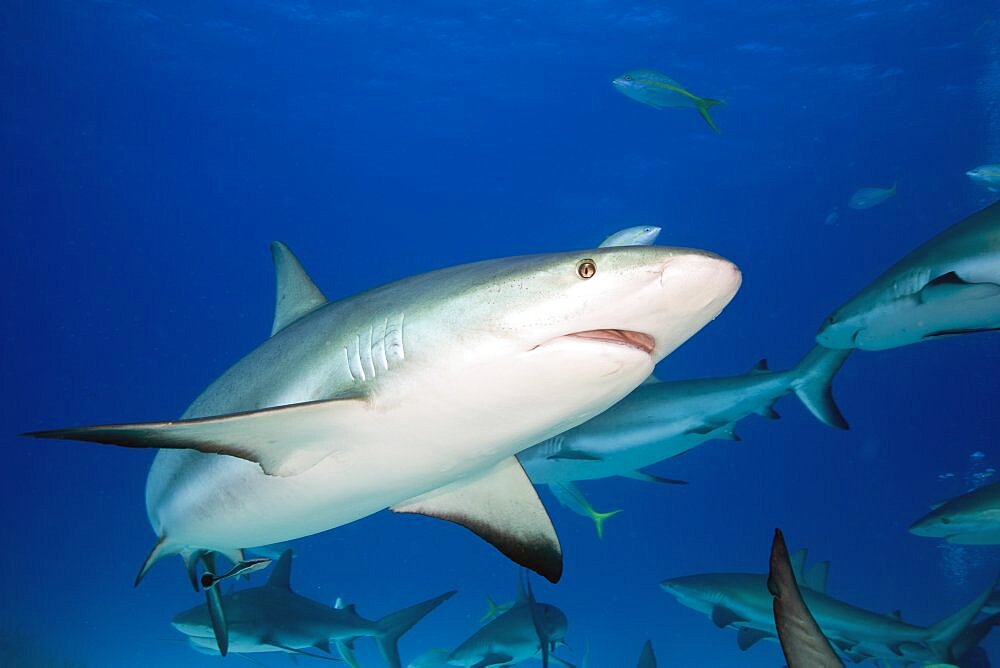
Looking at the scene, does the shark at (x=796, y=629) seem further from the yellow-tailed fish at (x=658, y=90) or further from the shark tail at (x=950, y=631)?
the yellow-tailed fish at (x=658, y=90)

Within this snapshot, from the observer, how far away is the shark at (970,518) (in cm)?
560

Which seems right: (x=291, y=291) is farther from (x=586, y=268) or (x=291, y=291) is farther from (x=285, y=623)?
(x=285, y=623)

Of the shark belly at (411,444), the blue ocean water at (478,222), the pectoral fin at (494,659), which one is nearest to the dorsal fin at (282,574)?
the pectoral fin at (494,659)

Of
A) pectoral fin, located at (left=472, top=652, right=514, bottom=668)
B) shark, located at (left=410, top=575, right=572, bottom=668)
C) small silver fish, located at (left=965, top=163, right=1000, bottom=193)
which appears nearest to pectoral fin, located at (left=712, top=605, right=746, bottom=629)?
shark, located at (left=410, top=575, right=572, bottom=668)

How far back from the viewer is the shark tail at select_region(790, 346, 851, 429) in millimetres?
6111

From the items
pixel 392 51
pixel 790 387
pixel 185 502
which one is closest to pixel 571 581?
pixel 392 51

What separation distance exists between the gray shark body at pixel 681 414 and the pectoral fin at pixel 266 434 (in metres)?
4.49

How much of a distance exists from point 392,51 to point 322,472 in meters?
29.8

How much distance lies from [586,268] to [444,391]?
66 cm

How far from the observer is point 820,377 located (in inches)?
242

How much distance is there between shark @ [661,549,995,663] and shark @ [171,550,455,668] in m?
3.18

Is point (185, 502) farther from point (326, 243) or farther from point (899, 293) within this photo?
point (326, 243)

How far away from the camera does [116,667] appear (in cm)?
2295

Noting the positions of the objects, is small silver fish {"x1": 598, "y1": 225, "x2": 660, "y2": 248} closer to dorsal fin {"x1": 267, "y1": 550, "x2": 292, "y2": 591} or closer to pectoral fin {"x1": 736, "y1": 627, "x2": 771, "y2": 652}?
pectoral fin {"x1": 736, "y1": 627, "x2": 771, "y2": 652}
